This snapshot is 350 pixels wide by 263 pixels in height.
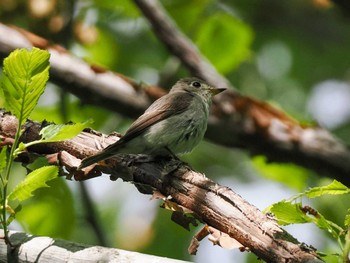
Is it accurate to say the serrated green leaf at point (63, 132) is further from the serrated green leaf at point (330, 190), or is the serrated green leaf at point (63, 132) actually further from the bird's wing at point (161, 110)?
the bird's wing at point (161, 110)

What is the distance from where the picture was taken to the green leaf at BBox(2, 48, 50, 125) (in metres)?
2.82

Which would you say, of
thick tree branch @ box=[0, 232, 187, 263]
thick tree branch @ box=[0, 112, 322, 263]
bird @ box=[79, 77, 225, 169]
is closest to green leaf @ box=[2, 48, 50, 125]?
thick tree branch @ box=[0, 232, 187, 263]

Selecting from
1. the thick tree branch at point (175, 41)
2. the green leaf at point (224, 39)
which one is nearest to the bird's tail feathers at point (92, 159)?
the thick tree branch at point (175, 41)

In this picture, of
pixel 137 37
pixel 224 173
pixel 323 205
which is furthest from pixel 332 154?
pixel 137 37

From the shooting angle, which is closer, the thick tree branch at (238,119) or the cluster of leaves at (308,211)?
the cluster of leaves at (308,211)

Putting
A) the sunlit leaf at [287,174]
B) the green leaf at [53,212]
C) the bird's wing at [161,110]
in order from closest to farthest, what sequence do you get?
the green leaf at [53,212] → the bird's wing at [161,110] → the sunlit leaf at [287,174]

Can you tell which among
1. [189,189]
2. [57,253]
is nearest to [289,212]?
[189,189]

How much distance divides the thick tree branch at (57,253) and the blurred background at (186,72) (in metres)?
0.80

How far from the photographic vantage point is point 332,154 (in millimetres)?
5629

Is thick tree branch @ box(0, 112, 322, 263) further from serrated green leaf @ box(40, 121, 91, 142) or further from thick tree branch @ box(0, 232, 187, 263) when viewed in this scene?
serrated green leaf @ box(40, 121, 91, 142)

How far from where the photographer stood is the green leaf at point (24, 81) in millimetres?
2824

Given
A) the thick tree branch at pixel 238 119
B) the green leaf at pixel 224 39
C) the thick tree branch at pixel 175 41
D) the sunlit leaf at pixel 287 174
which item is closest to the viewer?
the thick tree branch at pixel 238 119

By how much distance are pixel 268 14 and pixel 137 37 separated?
1.70 m

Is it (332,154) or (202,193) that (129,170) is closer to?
(202,193)
